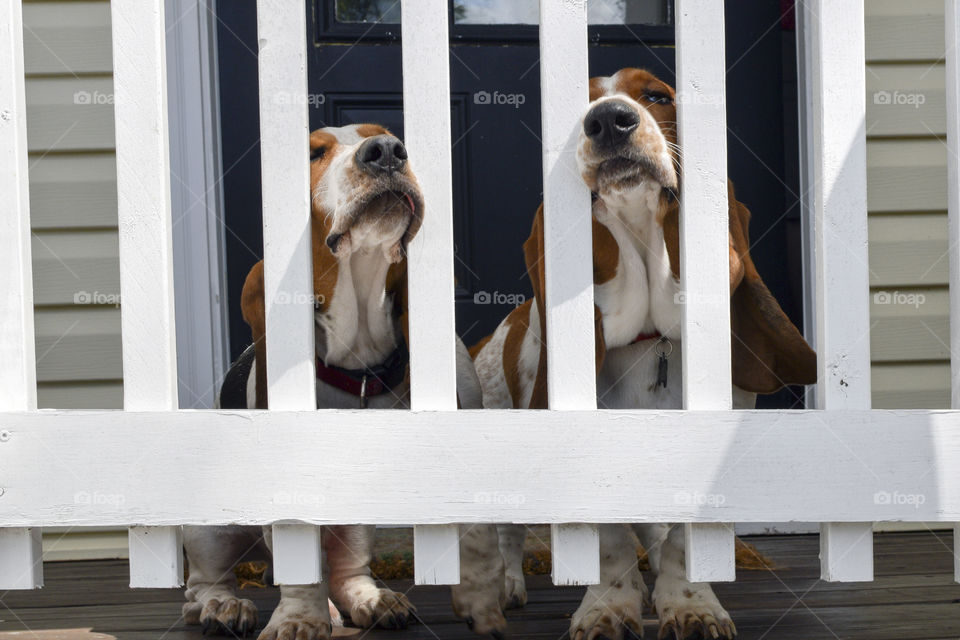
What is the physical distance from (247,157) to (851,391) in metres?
2.45

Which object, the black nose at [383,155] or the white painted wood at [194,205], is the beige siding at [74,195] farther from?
the black nose at [383,155]

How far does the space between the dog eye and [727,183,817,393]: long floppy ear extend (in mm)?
280

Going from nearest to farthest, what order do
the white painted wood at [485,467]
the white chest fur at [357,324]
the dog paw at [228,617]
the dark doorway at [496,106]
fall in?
the white painted wood at [485,467] → the dog paw at [228,617] → the white chest fur at [357,324] → the dark doorway at [496,106]

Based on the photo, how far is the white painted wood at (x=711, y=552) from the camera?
1.65 metres

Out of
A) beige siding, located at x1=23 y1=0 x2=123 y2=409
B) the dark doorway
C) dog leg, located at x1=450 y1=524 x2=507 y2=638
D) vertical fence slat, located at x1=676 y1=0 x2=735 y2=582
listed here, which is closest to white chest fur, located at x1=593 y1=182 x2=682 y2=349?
vertical fence slat, located at x1=676 y1=0 x2=735 y2=582

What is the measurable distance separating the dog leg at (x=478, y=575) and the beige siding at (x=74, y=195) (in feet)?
5.50

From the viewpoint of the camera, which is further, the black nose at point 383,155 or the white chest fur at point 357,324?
the white chest fur at point 357,324

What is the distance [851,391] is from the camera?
1.64 meters

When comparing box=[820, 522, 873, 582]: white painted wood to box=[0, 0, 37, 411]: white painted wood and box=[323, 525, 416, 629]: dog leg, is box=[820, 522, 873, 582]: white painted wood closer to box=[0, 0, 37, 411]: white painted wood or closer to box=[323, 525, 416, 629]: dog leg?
box=[323, 525, 416, 629]: dog leg

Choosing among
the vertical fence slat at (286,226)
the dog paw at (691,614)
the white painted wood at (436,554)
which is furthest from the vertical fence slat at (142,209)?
the dog paw at (691,614)

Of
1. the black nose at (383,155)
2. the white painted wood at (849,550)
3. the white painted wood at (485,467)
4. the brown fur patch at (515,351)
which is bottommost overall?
the white painted wood at (849,550)

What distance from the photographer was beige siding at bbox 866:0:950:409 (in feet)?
10.9

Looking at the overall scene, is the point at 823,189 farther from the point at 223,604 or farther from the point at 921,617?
the point at 223,604

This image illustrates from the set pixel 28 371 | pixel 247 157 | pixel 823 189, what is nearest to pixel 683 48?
pixel 823 189
